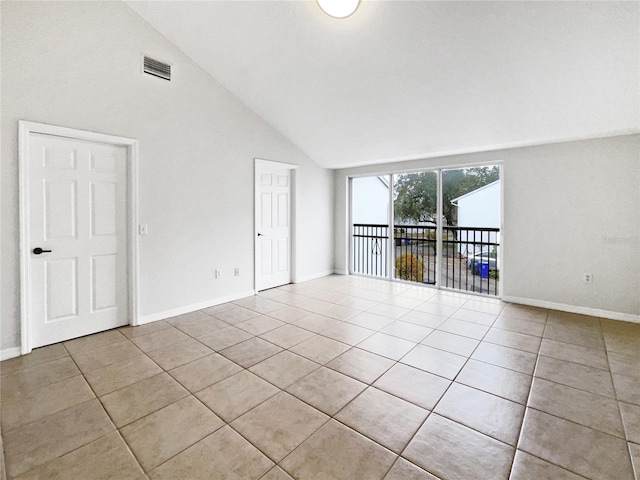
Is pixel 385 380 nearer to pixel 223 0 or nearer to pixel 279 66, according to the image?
pixel 279 66

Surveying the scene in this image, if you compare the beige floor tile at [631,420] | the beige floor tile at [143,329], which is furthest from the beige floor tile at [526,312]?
the beige floor tile at [143,329]

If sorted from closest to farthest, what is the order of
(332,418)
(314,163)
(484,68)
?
(332,418), (484,68), (314,163)

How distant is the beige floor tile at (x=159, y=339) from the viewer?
289 centimetres

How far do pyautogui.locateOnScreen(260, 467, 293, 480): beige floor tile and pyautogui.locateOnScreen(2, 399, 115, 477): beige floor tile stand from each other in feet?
3.38

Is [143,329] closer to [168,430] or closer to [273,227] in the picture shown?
[168,430]

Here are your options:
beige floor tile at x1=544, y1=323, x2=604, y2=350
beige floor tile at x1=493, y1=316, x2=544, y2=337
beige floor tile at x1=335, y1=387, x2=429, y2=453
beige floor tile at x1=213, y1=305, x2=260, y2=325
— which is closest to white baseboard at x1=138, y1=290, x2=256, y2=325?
beige floor tile at x1=213, y1=305, x2=260, y2=325

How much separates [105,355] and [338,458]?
234 cm

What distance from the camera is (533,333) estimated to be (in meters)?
3.18

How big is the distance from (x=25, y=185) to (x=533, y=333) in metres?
5.10

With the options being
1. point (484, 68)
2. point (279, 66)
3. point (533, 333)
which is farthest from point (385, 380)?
point (279, 66)

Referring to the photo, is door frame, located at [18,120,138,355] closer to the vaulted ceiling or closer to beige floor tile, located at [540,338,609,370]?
the vaulted ceiling

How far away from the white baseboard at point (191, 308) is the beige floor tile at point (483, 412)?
311 cm

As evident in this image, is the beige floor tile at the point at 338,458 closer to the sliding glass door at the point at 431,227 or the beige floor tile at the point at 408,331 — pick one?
the beige floor tile at the point at 408,331


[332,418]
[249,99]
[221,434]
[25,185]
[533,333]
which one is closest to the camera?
[221,434]
